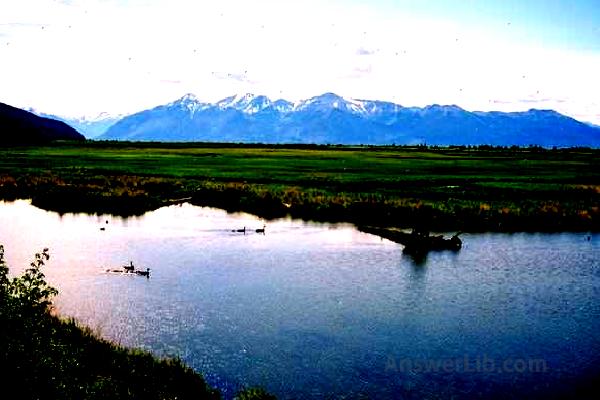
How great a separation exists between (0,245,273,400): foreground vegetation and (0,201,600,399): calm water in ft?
7.47

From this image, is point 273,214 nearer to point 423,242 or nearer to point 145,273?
point 423,242

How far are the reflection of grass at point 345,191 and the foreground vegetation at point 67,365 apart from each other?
151ft

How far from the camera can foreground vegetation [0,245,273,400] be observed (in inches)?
781

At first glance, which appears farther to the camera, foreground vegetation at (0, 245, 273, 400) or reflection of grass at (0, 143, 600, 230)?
reflection of grass at (0, 143, 600, 230)

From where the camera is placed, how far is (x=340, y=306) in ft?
126

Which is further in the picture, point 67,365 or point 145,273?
point 145,273

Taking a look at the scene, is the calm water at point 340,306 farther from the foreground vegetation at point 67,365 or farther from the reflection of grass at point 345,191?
the reflection of grass at point 345,191

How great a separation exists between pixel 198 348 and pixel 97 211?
50.5 metres

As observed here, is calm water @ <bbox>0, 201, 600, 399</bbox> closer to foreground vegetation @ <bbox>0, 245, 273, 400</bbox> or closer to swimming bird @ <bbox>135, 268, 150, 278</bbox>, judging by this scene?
swimming bird @ <bbox>135, 268, 150, 278</bbox>

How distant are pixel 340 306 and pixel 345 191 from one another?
167 feet

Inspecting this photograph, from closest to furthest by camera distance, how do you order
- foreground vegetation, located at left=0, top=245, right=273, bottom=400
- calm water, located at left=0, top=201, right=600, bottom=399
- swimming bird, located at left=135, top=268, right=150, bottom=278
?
foreground vegetation, located at left=0, top=245, right=273, bottom=400 → calm water, located at left=0, top=201, right=600, bottom=399 → swimming bird, located at left=135, top=268, right=150, bottom=278

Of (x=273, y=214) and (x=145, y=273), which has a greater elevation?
(x=273, y=214)

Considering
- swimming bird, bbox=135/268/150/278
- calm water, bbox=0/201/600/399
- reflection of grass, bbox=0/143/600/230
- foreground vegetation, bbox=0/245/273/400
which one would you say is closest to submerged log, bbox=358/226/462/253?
calm water, bbox=0/201/600/399

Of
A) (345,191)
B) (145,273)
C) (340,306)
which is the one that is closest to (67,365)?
(340,306)
